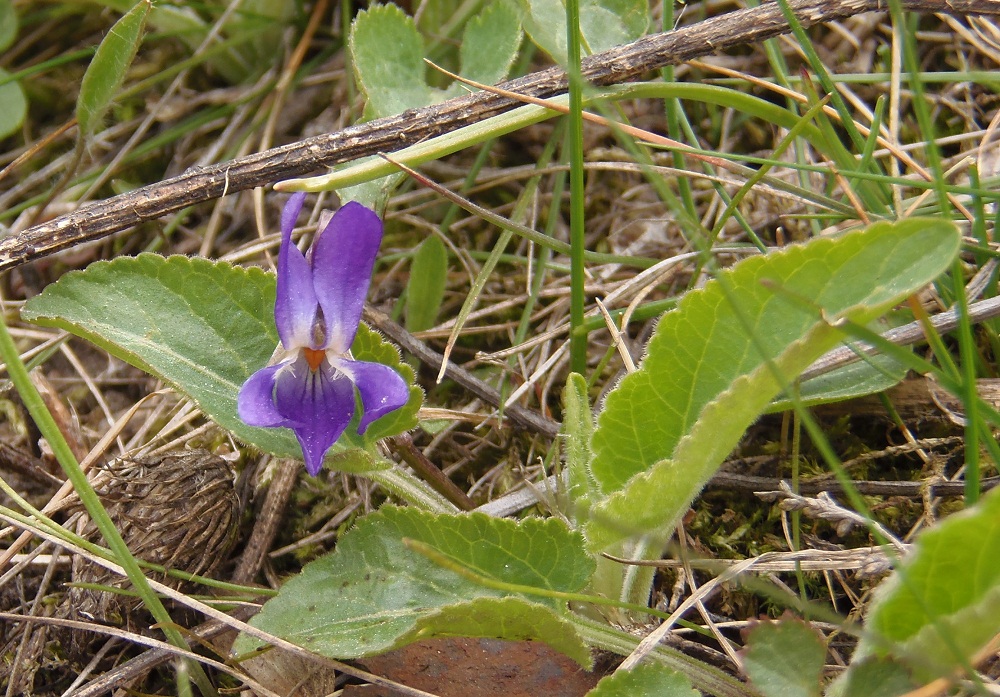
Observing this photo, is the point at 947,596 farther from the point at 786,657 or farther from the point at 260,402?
the point at 260,402

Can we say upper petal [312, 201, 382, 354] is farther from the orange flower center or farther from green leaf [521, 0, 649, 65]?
green leaf [521, 0, 649, 65]

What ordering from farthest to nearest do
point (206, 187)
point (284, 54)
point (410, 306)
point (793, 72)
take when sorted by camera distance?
point (284, 54), point (793, 72), point (410, 306), point (206, 187)

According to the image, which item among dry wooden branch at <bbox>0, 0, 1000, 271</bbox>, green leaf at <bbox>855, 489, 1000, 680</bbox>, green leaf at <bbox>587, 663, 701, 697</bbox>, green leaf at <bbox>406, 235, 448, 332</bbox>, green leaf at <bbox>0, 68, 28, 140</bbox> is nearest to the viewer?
green leaf at <bbox>855, 489, 1000, 680</bbox>

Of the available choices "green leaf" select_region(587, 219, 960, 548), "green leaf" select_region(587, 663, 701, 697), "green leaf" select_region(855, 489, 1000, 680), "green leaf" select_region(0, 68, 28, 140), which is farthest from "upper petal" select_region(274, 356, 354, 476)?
"green leaf" select_region(0, 68, 28, 140)

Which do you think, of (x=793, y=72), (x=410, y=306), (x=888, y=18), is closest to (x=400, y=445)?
(x=410, y=306)

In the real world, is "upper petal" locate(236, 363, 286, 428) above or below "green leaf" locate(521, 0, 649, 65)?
below

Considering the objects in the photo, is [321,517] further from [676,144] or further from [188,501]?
[676,144]
